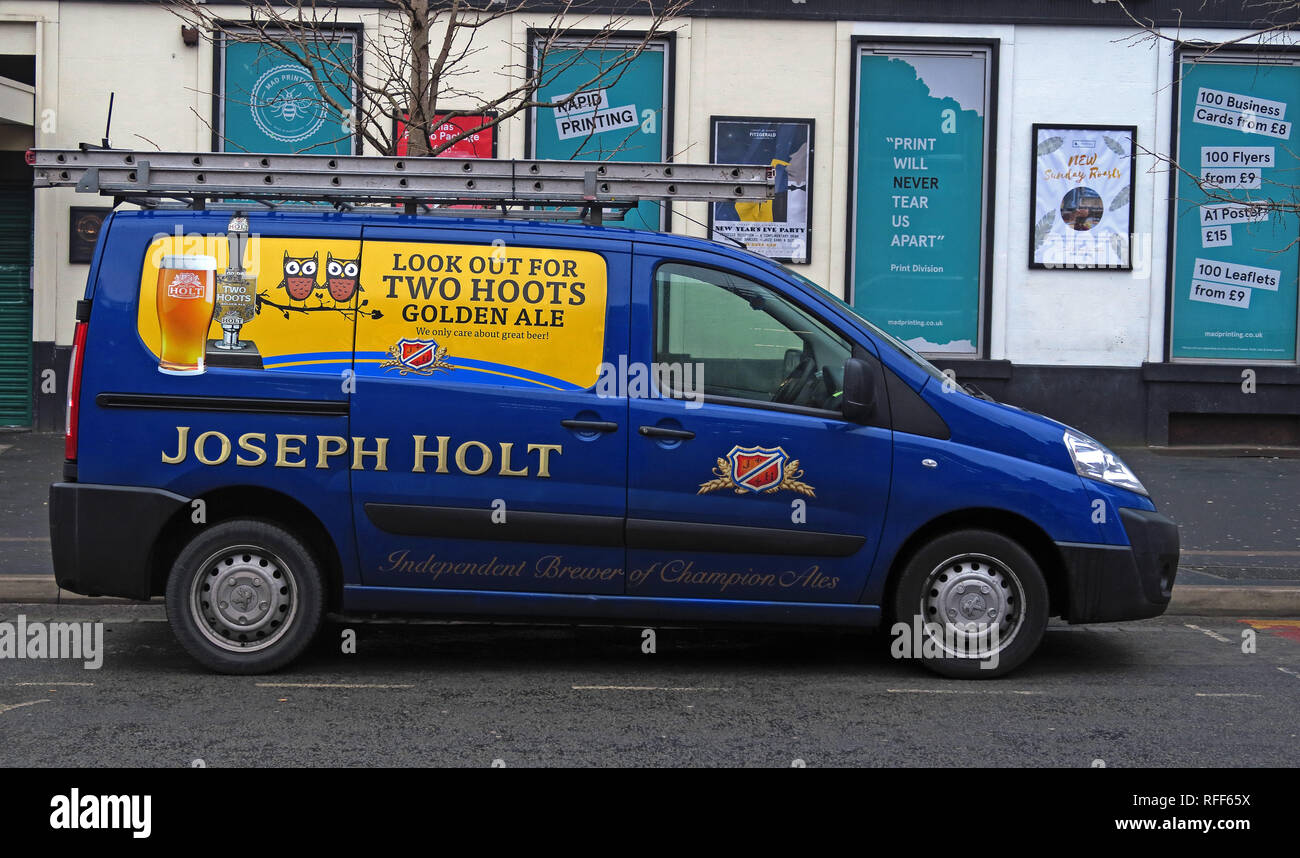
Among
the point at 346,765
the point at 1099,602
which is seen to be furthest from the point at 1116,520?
the point at 346,765

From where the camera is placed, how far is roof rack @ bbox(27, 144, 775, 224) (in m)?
6.14

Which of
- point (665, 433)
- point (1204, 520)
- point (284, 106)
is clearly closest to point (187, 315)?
point (665, 433)

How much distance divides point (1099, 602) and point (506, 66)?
9.72 metres

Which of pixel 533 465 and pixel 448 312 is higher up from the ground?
pixel 448 312

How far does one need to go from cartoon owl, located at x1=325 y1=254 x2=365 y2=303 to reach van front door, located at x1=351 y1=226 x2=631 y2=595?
6 centimetres

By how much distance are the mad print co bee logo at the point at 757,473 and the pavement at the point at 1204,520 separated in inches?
128

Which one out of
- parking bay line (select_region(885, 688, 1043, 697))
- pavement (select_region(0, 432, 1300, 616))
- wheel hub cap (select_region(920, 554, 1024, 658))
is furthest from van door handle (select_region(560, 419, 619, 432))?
pavement (select_region(0, 432, 1300, 616))

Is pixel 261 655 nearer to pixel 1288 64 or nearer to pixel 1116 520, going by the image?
pixel 1116 520

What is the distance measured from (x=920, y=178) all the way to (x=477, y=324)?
972 centimetres

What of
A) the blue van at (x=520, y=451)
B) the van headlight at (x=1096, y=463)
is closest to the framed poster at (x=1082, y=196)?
the van headlight at (x=1096, y=463)

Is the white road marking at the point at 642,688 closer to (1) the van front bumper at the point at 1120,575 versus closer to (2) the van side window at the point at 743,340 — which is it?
(2) the van side window at the point at 743,340

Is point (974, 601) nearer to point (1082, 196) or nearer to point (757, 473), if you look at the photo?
point (757, 473)

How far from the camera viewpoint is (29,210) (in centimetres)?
1477
